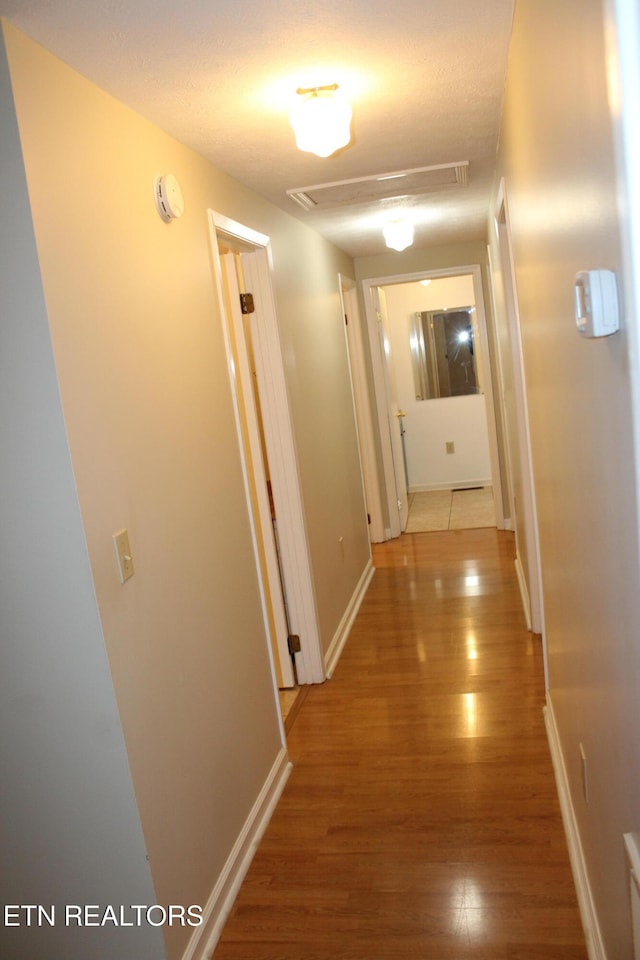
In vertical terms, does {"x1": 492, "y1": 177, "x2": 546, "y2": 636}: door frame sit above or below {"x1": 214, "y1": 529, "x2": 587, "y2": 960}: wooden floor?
above

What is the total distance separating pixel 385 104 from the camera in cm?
257

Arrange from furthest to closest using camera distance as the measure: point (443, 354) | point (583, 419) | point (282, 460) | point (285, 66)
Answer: point (443, 354) < point (282, 460) < point (285, 66) < point (583, 419)

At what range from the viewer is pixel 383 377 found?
6.44m

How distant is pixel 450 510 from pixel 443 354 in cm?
171

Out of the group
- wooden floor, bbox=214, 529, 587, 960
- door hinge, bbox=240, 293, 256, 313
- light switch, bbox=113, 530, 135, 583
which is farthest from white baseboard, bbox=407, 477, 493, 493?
light switch, bbox=113, 530, 135, 583

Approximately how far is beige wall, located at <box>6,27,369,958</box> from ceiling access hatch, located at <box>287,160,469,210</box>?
507 mm

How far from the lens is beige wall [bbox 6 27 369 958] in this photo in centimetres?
180

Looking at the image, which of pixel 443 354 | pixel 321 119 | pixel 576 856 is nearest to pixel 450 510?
pixel 443 354

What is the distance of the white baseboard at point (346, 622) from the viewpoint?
404 cm

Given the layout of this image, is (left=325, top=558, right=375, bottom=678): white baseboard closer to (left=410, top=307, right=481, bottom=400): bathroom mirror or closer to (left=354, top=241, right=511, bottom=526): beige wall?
(left=354, top=241, right=511, bottom=526): beige wall

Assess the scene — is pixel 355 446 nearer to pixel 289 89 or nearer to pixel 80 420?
pixel 289 89

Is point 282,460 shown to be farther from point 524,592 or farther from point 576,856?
point 576,856

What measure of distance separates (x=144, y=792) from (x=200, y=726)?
Answer: 15.9 inches

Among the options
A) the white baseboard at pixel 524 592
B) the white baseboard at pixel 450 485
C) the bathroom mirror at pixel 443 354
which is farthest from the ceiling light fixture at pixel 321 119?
the white baseboard at pixel 450 485
